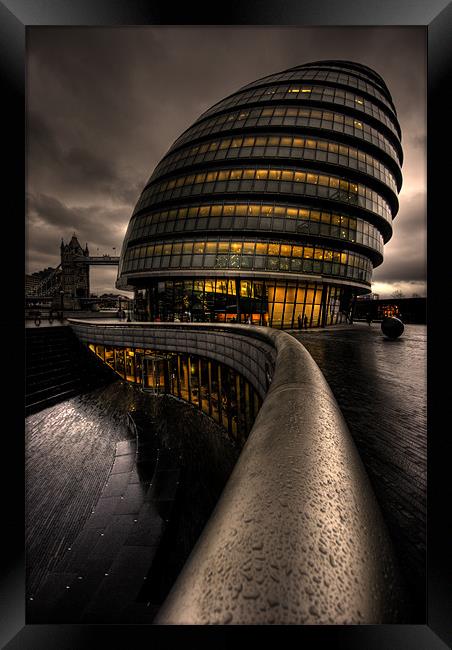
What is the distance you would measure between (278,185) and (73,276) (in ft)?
245

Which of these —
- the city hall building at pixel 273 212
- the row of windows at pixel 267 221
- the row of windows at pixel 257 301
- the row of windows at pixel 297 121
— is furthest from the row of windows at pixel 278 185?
the row of windows at pixel 257 301

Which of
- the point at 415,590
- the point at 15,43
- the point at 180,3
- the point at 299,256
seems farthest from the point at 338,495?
the point at 299,256

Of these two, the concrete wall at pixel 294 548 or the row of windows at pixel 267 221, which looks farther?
the row of windows at pixel 267 221

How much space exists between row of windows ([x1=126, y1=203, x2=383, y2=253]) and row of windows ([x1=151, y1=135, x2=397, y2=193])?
5.87m

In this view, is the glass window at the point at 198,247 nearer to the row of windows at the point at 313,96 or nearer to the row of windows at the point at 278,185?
the row of windows at the point at 278,185

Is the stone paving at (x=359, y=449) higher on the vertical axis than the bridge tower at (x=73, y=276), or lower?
lower

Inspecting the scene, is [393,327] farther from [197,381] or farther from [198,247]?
[198,247]

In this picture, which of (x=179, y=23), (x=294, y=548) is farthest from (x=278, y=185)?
(x=294, y=548)

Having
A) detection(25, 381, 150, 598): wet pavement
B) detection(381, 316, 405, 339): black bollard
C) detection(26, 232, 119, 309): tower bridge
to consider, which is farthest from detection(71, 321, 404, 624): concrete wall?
detection(26, 232, 119, 309): tower bridge

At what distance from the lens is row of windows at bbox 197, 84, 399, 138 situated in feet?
114

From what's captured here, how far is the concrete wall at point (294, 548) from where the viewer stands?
0.77m

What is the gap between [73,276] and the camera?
85.7 metres

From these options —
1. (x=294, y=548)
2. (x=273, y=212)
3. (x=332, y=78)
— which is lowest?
(x=294, y=548)

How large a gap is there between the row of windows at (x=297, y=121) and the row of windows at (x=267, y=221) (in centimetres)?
1034
